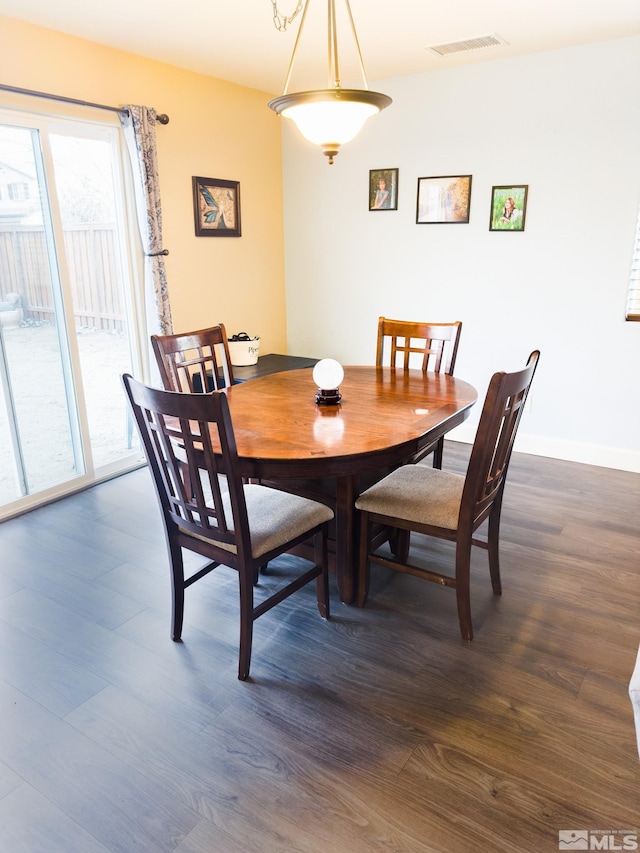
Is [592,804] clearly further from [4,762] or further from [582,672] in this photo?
[4,762]

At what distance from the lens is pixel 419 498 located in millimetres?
2273

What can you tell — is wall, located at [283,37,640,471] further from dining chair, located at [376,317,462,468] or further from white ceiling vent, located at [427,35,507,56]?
dining chair, located at [376,317,462,468]

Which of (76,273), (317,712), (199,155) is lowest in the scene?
(317,712)

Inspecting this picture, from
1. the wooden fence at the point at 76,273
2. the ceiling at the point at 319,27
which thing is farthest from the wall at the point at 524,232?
the wooden fence at the point at 76,273

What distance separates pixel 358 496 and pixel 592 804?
1217mm

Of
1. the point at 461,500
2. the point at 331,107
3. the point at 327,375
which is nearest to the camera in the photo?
the point at 331,107

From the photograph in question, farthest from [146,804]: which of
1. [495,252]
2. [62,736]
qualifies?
[495,252]

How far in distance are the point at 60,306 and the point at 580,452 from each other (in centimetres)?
344

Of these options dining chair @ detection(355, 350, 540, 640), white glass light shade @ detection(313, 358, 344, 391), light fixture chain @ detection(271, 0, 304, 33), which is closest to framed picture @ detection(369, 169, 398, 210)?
light fixture chain @ detection(271, 0, 304, 33)

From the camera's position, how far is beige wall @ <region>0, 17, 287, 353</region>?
3.11m

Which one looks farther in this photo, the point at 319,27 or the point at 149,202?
the point at 149,202

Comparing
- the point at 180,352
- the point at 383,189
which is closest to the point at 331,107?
the point at 180,352

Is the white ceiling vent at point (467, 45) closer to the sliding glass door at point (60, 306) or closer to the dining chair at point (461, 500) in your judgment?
the sliding glass door at point (60, 306)

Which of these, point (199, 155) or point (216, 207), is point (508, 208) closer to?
point (216, 207)
